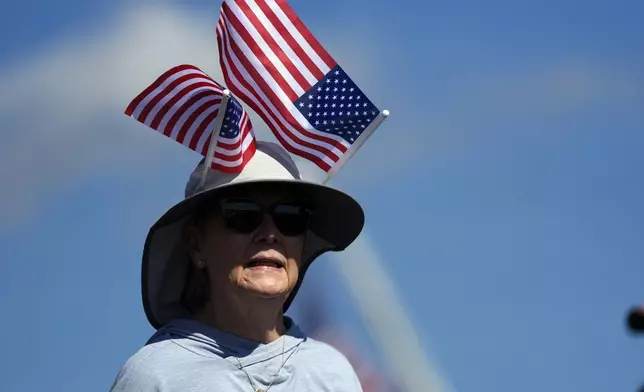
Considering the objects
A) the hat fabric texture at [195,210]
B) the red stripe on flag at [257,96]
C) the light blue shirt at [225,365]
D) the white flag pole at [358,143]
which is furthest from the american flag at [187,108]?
the light blue shirt at [225,365]

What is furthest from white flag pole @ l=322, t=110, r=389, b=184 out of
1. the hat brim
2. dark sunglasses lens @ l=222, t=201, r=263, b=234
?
dark sunglasses lens @ l=222, t=201, r=263, b=234

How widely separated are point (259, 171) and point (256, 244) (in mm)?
416

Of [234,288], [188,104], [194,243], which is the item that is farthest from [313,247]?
[188,104]

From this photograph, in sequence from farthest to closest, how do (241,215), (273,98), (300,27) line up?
(300,27) < (273,98) < (241,215)

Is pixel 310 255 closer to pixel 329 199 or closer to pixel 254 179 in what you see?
pixel 329 199

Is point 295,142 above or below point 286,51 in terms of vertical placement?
below

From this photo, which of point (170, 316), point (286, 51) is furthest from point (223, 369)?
point (286, 51)

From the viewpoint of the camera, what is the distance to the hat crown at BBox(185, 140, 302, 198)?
19.1 ft

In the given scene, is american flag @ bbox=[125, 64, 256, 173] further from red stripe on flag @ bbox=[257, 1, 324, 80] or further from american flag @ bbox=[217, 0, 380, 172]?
red stripe on flag @ bbox=[257, 1, 324, 80]

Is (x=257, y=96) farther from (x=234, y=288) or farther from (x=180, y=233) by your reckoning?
(x=234, y=288)

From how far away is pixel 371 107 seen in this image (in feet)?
21.4

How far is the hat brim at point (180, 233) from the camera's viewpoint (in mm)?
5922

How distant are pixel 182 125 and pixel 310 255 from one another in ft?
3.57

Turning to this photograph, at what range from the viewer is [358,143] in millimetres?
6539
